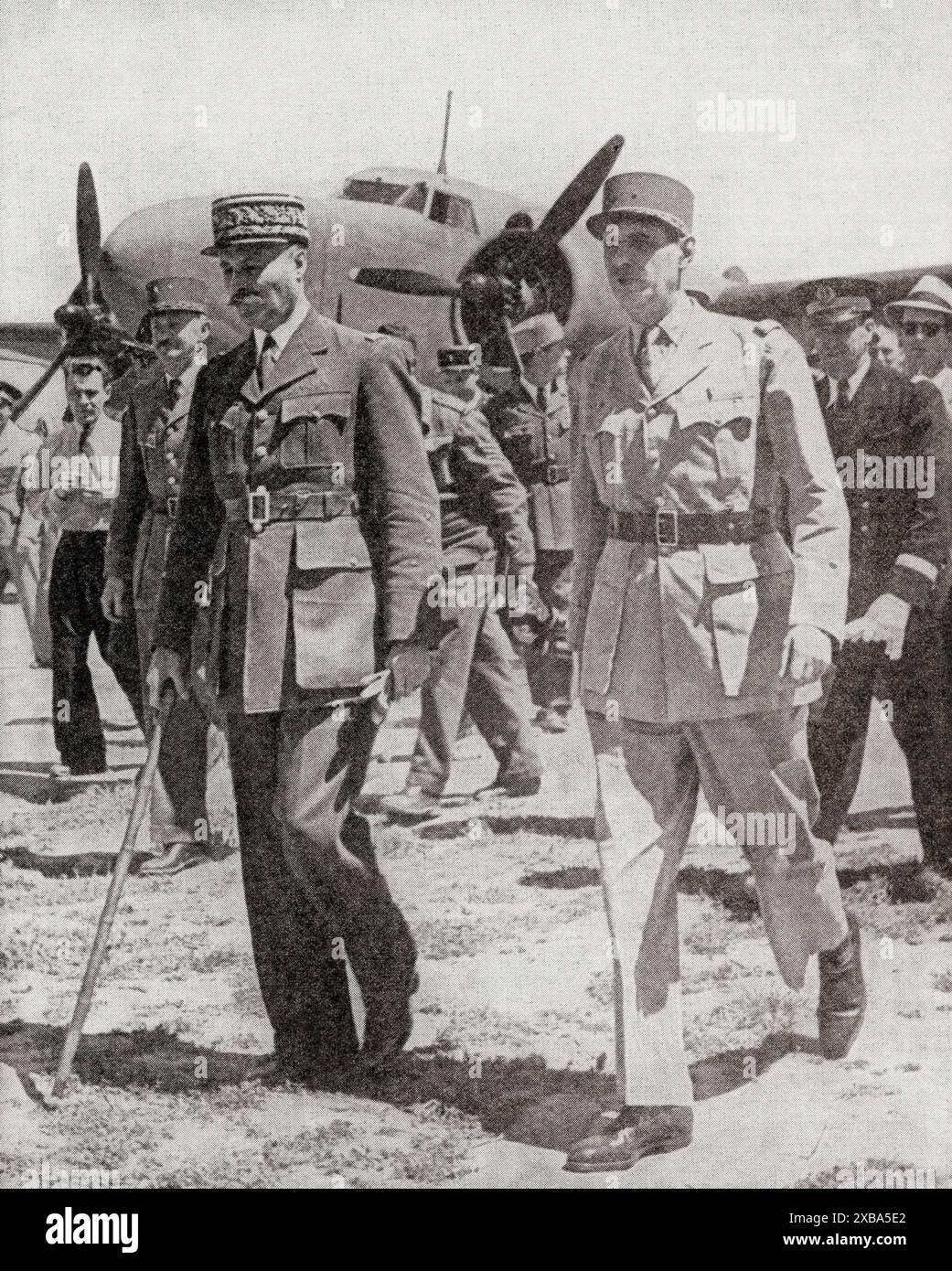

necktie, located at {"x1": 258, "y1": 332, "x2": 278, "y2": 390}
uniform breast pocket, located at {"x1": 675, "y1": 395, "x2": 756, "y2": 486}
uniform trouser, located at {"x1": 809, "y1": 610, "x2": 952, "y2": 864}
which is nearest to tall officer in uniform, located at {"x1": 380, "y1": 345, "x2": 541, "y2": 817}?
uniform trouser, located at {"x1": 809, "y1": 610, "x2": 952, "y2": 864}

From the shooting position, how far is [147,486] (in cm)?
471

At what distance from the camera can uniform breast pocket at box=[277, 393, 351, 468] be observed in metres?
3.80

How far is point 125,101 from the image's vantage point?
4461mm

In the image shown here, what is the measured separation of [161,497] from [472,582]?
1224 mm

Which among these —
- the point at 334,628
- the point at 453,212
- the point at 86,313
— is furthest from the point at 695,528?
the point at 453,212

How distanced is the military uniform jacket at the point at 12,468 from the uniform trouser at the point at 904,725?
2438 mm

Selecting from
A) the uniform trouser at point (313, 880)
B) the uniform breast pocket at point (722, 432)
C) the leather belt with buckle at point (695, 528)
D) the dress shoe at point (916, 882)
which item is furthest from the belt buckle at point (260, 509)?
the dress shoe at point (916, 882)

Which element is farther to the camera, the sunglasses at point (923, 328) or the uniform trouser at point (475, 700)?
the uniform trouser at point (475, 700)

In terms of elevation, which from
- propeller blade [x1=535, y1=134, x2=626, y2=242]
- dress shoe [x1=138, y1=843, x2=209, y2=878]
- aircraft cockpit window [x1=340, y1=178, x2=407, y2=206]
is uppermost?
aircraft cockpit window [x1=340, y1=178, x2=407, y2=206]

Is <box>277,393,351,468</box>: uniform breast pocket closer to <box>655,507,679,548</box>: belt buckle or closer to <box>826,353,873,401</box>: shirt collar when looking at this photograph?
<box>655,507,679,548</box>: belt buckle

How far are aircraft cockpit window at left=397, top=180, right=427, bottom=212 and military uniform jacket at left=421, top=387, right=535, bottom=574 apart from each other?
2.07 feet

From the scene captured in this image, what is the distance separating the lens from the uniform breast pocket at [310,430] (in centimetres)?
380

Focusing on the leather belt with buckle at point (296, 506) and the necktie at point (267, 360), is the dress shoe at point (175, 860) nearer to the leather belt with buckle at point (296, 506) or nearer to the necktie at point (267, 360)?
the leather belt with buckle at point (296, 506)
